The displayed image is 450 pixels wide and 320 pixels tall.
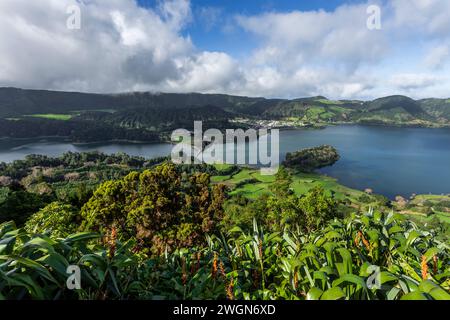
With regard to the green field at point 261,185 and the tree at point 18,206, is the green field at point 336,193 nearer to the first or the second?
the green field at point 261,185

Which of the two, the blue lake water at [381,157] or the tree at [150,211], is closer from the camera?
the tree at [150,211]

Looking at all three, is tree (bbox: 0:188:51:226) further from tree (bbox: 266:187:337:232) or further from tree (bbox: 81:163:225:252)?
tree (bbox: 266:187:337:232)

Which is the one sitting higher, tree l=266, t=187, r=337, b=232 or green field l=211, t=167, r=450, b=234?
tree l=266, t=187, r=337, b=232

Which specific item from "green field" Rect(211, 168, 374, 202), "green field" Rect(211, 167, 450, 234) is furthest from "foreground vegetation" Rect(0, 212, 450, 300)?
"green field" Rect(211, 168, 374, 202)

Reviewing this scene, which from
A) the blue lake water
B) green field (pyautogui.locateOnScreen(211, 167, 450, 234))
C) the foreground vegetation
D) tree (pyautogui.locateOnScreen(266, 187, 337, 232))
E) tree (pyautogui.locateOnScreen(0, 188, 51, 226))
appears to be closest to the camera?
the foreground vegetation

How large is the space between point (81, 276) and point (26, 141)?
213172 millimetres

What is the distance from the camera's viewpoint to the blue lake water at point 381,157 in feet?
282

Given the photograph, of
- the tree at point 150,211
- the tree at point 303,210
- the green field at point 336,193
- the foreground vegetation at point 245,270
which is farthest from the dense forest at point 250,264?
the green field at point 336,193

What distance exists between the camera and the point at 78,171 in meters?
99.0

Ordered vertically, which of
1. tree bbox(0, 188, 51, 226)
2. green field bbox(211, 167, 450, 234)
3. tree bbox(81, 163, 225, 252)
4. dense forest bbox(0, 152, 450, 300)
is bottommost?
green field bbox(211, 167, 450, 234)

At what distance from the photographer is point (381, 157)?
124250mm

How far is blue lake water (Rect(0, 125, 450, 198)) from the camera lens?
282ft

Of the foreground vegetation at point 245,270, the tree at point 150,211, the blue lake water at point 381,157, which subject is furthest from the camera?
the blue lake water at point 381,157

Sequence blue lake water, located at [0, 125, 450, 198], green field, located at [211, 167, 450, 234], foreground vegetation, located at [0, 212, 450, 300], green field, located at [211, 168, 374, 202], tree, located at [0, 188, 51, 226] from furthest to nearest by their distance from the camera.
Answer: blue lake water, located at [0, 125, 450, 198], green field, located at [211, 168, 374, 202], green field, located at [211, 167, 450, 234], tree, located at [0, 188, 51, 226], foreground vegetation, located at [0, 212, 450, 300]
